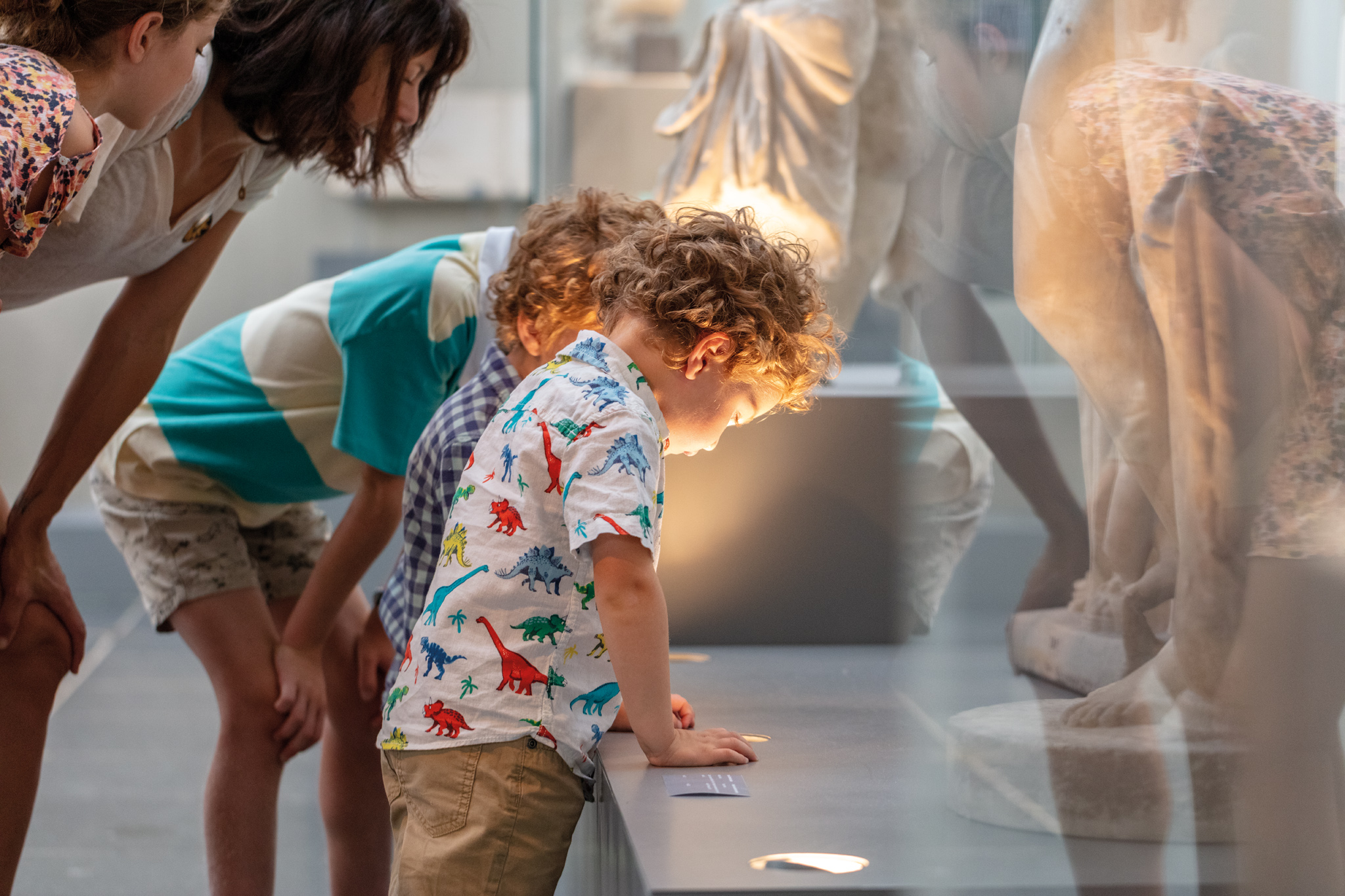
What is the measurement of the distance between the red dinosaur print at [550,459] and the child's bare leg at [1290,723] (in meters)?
0.40

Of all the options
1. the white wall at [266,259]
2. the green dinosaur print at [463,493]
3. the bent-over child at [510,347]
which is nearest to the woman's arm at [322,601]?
the bent-over child at [510,347]

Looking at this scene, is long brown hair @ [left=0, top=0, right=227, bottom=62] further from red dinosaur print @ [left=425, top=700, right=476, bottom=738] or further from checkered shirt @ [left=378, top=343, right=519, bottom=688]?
red dinosaur print @ [left=425, top=700, right=476, bottom=738]

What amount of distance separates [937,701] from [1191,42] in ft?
1.72

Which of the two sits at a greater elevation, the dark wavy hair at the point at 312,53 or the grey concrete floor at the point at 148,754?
the dark wavy hair at the point at 312,53

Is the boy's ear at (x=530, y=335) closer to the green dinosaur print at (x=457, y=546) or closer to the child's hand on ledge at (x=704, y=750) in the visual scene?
the green dinosaur print at (x=457, y=546)

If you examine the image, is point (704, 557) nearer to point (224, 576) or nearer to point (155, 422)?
point (224, 576)

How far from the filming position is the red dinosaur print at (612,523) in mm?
712

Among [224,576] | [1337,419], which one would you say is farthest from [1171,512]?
[224,576]

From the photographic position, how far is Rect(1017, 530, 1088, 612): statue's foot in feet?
2.39

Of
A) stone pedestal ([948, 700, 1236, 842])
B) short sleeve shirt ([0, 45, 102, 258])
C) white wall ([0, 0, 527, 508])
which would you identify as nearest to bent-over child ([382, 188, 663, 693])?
short sleeve shirt ([0, 45, 102, 258])

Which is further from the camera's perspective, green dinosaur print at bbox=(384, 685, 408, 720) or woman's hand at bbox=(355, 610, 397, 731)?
woman's hand at bbox=(355, 610, 397, 731)

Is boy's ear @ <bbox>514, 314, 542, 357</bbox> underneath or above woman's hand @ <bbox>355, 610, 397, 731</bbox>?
above

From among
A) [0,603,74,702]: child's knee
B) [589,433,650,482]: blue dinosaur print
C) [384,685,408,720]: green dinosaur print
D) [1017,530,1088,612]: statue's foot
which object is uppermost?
[589,433,650,482]: blue dinosaur print

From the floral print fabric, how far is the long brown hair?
0.66m
